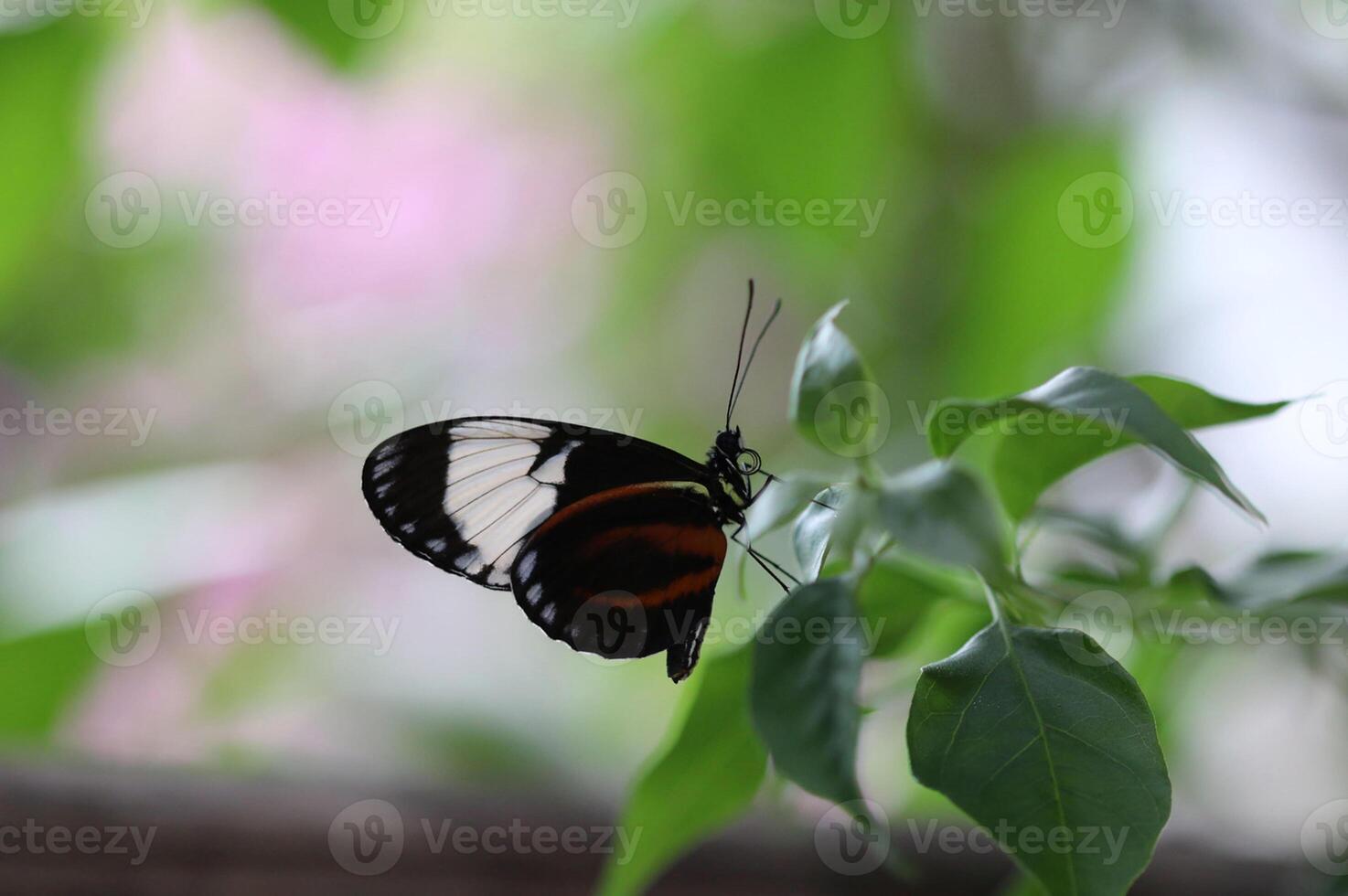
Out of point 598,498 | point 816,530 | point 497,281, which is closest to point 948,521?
point 816,530

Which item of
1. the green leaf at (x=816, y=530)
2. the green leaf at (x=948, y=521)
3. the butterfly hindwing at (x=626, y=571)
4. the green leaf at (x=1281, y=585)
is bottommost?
the butterfly hindwing at (x=626, y=571)

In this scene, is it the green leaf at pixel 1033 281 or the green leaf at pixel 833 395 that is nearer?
the green leaf at pixel 833 395

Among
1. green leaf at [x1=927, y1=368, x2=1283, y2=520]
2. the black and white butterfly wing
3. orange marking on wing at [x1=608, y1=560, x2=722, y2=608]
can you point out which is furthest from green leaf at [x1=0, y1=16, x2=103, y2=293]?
green leaf at [x1=927, y1=368, x2=1283, y2=520]

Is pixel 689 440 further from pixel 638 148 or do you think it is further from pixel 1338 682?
pixel 1338 682

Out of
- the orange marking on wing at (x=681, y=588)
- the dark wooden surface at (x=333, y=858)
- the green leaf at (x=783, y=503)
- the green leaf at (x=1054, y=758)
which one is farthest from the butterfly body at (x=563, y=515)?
the dark wooden surface at (x=333, y=858)

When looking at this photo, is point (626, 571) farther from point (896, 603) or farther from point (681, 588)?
point (896, 603)

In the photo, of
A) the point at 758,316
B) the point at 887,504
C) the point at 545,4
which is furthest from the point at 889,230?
the point at 887,504

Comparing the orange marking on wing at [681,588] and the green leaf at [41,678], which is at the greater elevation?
the orange marking on wing at [681,588]

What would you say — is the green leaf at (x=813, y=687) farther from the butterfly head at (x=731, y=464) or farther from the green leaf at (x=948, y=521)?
the butterfly head at (x=731, y=464)
